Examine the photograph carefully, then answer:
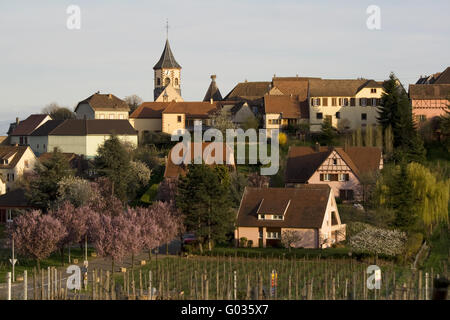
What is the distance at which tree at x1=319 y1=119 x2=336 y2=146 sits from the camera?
7300cm

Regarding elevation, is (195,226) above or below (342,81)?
below

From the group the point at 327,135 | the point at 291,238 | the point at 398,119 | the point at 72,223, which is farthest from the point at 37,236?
the point at 398,119

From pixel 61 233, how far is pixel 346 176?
24897 mm

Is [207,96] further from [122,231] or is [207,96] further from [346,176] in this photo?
[122,231]

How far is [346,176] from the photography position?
59406 mm

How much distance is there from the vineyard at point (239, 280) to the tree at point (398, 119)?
81.5 ft

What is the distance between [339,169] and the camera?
5947 cm

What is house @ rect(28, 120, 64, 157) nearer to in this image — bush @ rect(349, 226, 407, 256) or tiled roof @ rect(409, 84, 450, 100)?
tiled roof @ rect(409, 84, 450, 100)

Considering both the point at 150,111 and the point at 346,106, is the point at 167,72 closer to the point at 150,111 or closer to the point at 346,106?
the point at 150,111

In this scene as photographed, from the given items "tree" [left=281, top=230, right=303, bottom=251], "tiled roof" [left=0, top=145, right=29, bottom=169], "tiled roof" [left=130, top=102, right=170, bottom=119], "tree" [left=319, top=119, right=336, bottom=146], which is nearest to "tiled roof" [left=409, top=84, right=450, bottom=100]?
"tree" [left=319, top=119, right=336, bottom=146]

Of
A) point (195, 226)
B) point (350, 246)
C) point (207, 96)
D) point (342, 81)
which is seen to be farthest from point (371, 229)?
point (207, 96)

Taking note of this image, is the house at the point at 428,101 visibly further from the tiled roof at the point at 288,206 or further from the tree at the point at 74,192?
the tree at the point at 74,192

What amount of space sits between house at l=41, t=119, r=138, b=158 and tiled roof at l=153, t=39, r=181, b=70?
41.9 m

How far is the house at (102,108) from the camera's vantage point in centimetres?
9294
